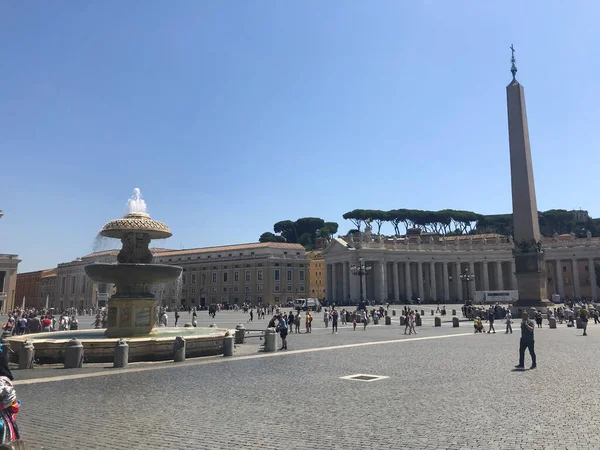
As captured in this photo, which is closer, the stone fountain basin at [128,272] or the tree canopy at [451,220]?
the stone fountain basin at [128,272]

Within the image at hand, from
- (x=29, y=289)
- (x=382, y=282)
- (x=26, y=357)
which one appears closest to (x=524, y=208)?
(x=26, y=357)

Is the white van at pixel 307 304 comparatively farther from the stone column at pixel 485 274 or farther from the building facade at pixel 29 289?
the building facade at pixel 29 289

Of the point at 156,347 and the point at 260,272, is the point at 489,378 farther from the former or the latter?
the point at 260,272

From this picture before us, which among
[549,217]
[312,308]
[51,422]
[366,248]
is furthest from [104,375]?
[549,217]

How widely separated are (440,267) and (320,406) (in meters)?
87.5

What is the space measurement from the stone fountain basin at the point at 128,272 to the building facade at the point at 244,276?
68.2 meters

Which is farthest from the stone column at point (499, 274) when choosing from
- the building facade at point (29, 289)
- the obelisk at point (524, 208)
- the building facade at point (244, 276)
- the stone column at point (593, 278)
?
the building facade at point (29, 289)

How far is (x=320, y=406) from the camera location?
25.6ft

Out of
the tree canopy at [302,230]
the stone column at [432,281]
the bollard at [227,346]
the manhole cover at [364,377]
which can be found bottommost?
the manhole cover at [364,377]

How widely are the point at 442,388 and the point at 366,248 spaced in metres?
73.2

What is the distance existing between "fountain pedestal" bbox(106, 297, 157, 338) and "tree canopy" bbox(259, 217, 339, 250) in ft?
355

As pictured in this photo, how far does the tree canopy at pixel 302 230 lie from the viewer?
412 ft

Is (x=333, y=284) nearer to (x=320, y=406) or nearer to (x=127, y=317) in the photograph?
(x=127, y=317)

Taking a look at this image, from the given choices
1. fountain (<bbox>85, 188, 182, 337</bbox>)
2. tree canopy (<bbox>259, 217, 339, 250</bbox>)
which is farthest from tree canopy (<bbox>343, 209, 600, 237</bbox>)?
fountain (<bbox>85, 188, 182, 337</bbox>)
